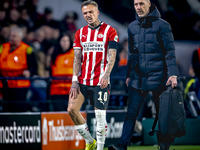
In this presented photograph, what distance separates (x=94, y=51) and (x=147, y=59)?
2.53ft

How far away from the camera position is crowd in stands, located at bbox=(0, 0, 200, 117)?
6289 millimetres

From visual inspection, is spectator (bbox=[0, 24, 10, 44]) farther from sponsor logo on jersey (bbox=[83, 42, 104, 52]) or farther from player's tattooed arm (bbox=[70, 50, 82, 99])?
sponsor logo on jersey (bbox=[83, 42, 104, 52])

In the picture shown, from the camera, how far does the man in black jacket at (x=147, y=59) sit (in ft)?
14.9

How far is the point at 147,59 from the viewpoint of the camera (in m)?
4.57

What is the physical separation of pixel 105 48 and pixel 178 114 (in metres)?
1.40

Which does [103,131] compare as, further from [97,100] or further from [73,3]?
[73,3]

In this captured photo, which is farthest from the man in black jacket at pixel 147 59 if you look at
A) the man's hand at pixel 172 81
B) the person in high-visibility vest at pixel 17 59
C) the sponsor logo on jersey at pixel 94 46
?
the person in high-visibility vest at pixel 17 59

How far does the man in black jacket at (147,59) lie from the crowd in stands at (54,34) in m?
1.70

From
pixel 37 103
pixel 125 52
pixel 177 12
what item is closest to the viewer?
pixel 37 103

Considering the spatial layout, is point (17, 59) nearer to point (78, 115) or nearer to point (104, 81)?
point (78, 115)

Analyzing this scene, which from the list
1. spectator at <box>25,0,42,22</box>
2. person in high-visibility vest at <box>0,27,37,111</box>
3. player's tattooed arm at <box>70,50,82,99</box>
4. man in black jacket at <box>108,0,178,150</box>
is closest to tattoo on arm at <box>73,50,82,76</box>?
player's tattooed arm at <box>70,50,82,99</box>

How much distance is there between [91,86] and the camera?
4570 mm

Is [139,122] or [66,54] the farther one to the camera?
[66,54]

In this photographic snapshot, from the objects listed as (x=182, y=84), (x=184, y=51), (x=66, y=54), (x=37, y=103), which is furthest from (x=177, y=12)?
(x=37, y=103)
